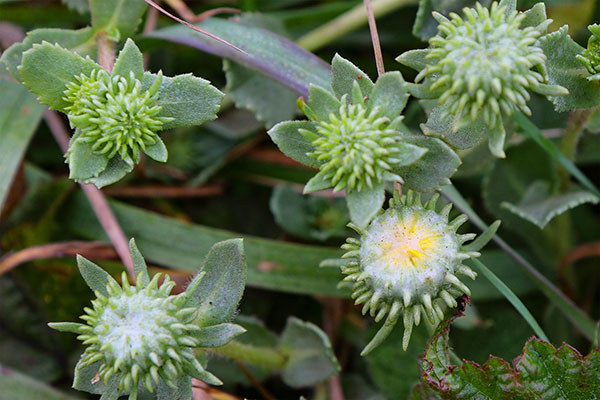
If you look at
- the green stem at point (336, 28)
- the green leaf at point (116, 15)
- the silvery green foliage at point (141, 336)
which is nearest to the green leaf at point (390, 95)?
the silvery green foliage at point (141, 336)

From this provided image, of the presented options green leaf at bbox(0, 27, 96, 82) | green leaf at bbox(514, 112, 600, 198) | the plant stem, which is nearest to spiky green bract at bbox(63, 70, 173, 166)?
green leaf at bbox(0, 27, 96, 82)

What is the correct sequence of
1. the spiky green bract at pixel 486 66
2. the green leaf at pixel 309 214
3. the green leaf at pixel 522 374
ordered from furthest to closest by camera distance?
the green leaf at pixel 309 214 → the green leaf at pixel 522 374 → the spiky green bract at pixel 486 66

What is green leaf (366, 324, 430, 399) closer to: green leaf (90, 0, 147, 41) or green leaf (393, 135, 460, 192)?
green leaf (393, 135, 460, 192)

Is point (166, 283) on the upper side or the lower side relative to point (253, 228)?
upper

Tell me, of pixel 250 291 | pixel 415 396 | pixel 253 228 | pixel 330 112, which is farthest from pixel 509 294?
pixel 253 228

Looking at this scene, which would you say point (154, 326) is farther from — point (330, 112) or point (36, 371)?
point (36, 371)

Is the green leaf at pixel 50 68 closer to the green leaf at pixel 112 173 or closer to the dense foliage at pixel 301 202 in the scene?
the dense foliage at pixel 301 202

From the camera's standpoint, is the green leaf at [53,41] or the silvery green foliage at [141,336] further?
the green leaf at [53,41]

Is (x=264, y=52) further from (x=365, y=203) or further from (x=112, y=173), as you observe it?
(x=365, y=203)
